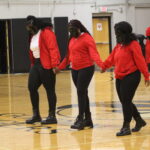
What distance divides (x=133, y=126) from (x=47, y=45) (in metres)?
2.09

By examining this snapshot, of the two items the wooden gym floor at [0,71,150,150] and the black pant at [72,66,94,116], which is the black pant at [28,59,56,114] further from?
the black pant at [72,66,94,116]

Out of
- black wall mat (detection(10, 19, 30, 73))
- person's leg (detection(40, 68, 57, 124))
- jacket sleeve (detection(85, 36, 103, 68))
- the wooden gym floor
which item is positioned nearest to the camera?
the wooden gym floor

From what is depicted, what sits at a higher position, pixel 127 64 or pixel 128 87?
pixel 127 64

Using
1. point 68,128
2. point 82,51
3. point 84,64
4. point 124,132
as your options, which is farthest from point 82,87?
point 124,132

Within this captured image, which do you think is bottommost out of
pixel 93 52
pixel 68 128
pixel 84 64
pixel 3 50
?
pixel 68 128

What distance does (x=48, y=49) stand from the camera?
1069cm

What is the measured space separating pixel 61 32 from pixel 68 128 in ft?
64.5

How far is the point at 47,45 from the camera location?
10.7 m

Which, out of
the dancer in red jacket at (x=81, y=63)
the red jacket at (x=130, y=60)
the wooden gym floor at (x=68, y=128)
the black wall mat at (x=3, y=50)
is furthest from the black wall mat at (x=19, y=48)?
the red jacket at (x=130, y=60)

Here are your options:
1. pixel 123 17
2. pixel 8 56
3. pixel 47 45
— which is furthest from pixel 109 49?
pixel 47 45

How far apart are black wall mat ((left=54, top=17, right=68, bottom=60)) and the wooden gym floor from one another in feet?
42.7

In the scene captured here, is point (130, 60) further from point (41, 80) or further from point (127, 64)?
point (41, 80)

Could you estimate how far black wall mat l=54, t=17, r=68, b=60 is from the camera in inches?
1160

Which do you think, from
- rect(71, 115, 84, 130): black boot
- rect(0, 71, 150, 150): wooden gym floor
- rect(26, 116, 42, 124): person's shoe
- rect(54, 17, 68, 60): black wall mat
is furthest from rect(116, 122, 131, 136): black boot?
rect(54, 17, 68, 60): black wall mat
